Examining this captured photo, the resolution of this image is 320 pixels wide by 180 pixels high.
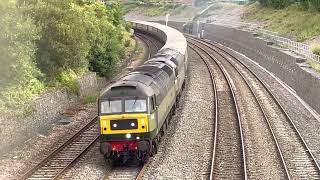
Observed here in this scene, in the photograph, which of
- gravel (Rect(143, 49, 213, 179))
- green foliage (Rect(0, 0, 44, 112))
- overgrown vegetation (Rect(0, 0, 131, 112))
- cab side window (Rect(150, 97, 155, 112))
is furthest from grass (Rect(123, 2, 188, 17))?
cab side window (Rect(150, 97, 155, 112))

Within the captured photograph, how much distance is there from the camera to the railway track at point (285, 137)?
18.2m

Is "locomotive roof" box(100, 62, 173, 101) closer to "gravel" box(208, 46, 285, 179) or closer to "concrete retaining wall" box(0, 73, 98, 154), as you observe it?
"gravel" box(208, 46, 285, 179)

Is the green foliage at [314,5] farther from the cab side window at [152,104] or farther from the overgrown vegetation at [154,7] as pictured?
the overgrown vegetation at [154,7]

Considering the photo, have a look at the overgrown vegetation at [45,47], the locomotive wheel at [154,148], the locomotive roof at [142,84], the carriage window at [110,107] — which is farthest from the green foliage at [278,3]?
the carriage window at [110,107]

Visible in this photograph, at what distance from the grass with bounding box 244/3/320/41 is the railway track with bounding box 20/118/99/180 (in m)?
30.1

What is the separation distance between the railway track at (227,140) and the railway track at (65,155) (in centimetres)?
551

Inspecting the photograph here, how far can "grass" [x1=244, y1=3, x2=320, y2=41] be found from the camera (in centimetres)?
4878

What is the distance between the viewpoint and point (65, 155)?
2020 cm

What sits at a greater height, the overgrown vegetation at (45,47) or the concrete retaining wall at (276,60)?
the overgrown vegetation at (45,47)

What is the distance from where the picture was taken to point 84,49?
2872 cm

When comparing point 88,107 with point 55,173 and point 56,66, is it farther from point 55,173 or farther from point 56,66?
point 55,173

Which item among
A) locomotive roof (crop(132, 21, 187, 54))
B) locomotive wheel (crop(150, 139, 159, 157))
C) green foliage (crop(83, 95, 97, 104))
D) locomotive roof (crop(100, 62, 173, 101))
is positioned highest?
locomotive roof (crop(100, 62, 173, 101))

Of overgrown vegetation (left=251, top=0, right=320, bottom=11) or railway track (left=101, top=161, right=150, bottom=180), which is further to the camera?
overgrown vegetation (left=251, top=0, right=320, bottom=11)

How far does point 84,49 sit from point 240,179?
48.0 ft
